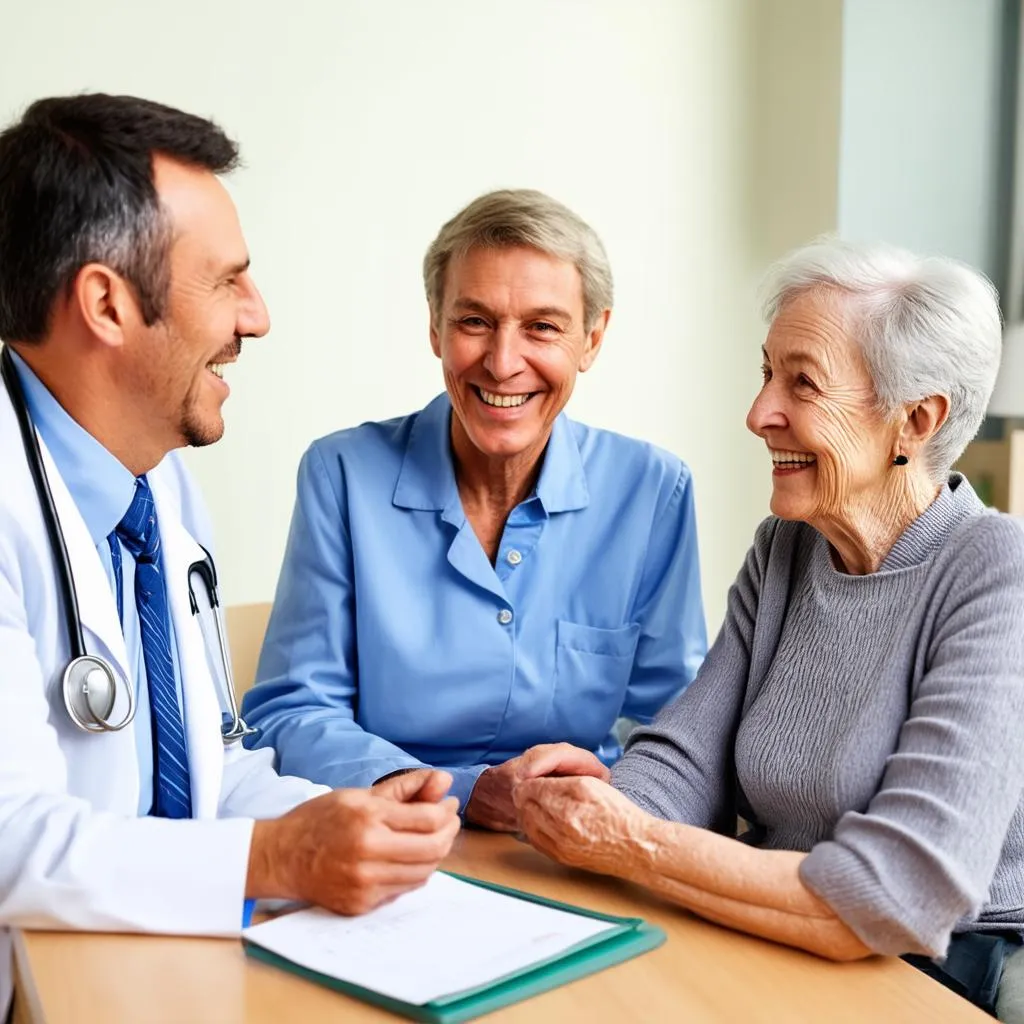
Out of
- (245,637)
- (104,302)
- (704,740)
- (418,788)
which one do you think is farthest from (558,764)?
(245,637)

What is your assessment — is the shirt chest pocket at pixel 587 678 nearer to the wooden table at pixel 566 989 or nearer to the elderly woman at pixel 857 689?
the elderly woman at pixel 857 689

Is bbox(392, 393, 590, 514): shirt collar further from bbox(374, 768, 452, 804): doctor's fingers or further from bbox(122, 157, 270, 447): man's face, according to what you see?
bbox(374, 768, 452, 804): doctor's fingers

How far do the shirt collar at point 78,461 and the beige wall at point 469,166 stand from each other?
1439 millimetres

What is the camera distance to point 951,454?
1588mm

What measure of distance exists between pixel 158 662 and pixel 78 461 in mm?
250

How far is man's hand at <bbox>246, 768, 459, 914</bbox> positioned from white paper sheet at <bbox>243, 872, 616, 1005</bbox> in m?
0.02

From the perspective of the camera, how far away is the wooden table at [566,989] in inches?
43.0

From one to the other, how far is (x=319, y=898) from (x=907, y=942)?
0.55 m

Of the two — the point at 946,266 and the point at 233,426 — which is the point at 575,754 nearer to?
the point at 946,266

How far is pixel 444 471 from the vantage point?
80.8 inches

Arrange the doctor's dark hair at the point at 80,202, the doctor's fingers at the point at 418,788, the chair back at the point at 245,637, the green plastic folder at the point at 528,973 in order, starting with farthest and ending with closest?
the chair back at the point at 245,637
the doctor's dark hair at the point at 80,202
the doctor's fingers at the point at 418,788
the green plastic folder at the point at 528,973

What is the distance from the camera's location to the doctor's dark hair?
4.67 ft

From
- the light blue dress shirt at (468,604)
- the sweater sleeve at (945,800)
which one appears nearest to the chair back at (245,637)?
the light blue dress shirt at (468,604)

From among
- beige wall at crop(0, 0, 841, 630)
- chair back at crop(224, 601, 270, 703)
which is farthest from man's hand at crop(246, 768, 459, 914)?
beige wall at crop(0, 0, 841, 630)
